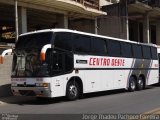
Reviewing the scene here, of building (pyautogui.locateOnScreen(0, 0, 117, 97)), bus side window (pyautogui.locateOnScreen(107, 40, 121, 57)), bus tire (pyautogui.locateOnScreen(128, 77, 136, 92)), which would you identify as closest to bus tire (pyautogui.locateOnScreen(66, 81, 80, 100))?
bus side window (pyautogui.locateOnScreen(107, 40, 121, 57))

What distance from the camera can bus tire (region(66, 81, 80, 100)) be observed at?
16.9 metres

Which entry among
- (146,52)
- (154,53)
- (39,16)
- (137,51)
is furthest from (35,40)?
(39,16)

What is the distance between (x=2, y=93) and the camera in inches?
758

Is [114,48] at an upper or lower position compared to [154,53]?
upper

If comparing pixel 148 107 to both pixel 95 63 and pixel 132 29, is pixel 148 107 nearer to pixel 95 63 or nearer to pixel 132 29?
pixel 95 63

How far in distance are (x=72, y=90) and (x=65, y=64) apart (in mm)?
1255

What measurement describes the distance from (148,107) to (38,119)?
424 cm

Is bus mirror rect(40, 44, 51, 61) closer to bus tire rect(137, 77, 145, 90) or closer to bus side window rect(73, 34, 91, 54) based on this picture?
bus side window rect(73, 34, 91, 54)

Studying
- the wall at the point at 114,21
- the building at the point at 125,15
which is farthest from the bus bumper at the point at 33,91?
the wall at the point at 114,21

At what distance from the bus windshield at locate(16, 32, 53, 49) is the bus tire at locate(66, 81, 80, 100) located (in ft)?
7.07

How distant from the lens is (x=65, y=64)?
54.6 feet

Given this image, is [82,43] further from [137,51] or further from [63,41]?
[137,51]

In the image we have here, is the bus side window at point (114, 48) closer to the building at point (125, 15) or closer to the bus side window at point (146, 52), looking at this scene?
the bus side window at point (146, 52)

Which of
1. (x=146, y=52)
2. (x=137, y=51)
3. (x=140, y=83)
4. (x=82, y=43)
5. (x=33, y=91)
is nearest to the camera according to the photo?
(x=33, y=91)
